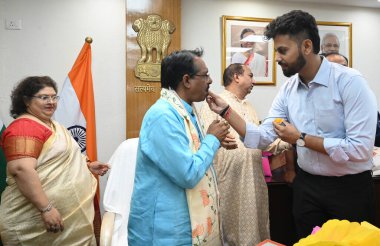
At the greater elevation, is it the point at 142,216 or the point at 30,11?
the point at 30,11

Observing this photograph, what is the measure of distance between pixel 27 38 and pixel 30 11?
25 cm

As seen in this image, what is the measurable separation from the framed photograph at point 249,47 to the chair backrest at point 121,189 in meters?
1.73

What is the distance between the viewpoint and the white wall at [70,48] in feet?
9.95

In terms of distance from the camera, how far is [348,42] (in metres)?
3.80

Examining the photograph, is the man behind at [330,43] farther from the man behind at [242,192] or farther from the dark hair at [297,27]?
the dark hair at [297,27]

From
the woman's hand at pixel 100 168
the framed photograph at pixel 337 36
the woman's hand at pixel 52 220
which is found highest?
the framed photograph at pixel 337 36

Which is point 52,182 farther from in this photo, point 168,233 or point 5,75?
point 5,75

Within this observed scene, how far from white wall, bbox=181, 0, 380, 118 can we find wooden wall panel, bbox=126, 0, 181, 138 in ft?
0.65

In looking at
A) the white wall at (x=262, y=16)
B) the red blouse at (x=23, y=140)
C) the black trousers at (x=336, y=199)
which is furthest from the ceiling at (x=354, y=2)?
the red blouse at (x=23, y=140)

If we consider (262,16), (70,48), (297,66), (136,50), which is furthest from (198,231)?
(262,16)

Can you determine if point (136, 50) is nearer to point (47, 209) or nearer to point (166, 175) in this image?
point (47, 209)

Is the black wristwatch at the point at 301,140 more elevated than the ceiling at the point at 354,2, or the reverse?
the ceiling at the point at 354,2

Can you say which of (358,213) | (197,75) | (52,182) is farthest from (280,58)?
(52,182)

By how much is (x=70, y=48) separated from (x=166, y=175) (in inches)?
91.4
